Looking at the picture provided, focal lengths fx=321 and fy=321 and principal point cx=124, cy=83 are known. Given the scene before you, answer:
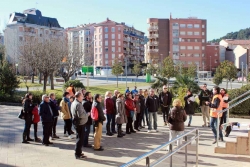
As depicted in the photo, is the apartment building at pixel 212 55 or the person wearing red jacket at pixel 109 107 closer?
the person wearing red jacket at pixel 109 107

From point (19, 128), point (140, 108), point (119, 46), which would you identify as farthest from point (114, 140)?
point (119, 46)

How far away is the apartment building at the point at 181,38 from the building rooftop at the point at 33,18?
30965 millimetres

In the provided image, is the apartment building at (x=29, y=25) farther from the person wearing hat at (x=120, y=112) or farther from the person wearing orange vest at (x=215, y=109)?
the person wearing orange vest at (x=215, y=109)

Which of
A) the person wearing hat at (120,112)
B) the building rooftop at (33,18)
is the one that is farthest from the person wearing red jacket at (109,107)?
the building rooftop at (33,18)

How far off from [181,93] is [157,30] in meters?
83.9

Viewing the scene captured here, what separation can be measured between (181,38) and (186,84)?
81092 mm

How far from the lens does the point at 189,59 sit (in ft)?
327

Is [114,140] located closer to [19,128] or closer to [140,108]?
[140,108]

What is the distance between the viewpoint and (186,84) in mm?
20656

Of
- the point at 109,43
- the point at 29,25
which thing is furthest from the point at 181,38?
the point at 29,25

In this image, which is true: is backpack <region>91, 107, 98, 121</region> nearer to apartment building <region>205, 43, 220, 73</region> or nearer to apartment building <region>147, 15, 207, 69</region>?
apartment building <region>147, 15, 207, 69</region>

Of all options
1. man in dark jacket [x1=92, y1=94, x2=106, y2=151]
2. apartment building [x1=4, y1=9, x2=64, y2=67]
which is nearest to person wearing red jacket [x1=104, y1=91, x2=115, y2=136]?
man in dark jacket [x1=92, y1=94, x2=106, y2=151]

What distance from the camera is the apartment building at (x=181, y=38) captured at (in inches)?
3868

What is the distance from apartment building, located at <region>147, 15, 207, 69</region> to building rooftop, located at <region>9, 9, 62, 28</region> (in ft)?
102
